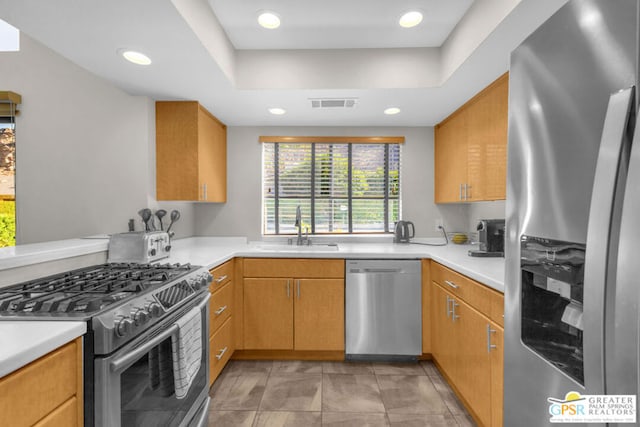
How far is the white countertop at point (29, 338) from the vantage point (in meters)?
0.73

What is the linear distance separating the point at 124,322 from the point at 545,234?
1299mm

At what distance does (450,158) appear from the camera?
300cm

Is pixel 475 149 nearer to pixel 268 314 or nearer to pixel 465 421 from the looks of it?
pixel 465 421

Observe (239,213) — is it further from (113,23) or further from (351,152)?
(113,23)

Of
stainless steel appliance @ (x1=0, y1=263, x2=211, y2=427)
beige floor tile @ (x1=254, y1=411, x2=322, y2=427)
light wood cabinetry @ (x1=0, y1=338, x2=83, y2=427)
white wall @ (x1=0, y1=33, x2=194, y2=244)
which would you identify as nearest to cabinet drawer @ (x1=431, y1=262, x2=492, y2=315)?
beige floor tile @ (x1=254, y1=411, x2=322, y2=427)

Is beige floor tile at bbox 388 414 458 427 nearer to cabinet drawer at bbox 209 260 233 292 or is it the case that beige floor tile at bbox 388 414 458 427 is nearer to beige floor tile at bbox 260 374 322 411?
beige floor tile at bbox 260 374 322 411

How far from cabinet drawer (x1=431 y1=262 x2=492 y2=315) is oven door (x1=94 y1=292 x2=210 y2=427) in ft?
5.00

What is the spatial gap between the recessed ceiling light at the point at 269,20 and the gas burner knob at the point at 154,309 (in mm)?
1774

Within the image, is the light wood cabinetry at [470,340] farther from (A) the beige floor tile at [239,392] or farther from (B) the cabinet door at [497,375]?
(A) the beige floor tile at [239,392]

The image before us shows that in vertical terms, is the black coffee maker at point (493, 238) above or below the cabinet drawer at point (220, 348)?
above

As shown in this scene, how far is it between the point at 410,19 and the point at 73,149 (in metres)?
2.79

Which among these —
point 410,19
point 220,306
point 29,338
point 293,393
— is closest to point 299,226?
point 220,306

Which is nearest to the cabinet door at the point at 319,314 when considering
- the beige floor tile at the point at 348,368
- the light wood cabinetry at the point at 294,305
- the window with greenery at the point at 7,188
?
the light wood cabinetry at the point at 294,305

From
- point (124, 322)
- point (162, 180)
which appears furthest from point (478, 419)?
point (162, 180)
